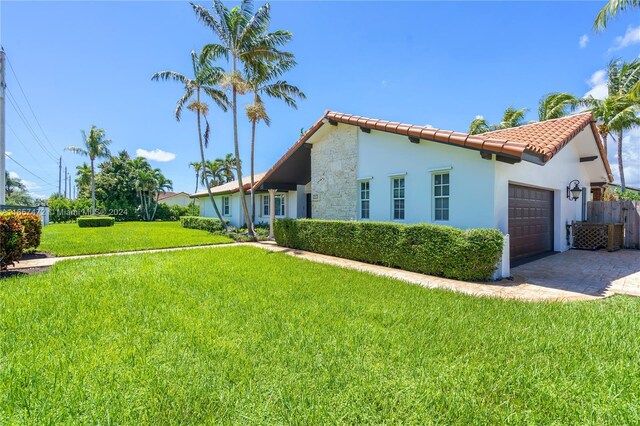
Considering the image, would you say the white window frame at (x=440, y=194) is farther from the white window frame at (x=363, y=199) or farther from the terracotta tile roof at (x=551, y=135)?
the white window frame at (x=363, y=199)

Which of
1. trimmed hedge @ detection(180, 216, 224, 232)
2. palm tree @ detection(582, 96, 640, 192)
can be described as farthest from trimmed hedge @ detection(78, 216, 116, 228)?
palm tree @ detection(582, 96, 640, 192)

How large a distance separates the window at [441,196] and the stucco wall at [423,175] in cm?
14

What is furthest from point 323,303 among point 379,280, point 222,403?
point 222,403

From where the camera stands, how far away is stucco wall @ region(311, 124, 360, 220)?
12977 millimetres

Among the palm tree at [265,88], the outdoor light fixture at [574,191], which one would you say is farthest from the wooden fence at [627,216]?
the palm tree at [265,88]

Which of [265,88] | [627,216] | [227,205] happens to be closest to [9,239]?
[265,88]

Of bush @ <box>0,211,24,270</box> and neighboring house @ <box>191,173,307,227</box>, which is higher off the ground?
neighboring house @ <box>191,173,307,227</box>

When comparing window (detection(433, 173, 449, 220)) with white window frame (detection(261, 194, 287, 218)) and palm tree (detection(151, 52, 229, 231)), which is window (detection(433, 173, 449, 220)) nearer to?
white window frame (detection(261, 194, 287, 218))

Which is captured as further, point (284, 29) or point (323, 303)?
point (284, 29)

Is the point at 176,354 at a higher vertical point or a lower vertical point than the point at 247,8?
lower

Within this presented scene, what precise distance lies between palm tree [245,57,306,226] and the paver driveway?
1460 centimetres

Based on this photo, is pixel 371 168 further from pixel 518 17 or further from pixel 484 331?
pixel 484 331

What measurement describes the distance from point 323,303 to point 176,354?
8.81 ft

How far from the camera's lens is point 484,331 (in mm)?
4324
